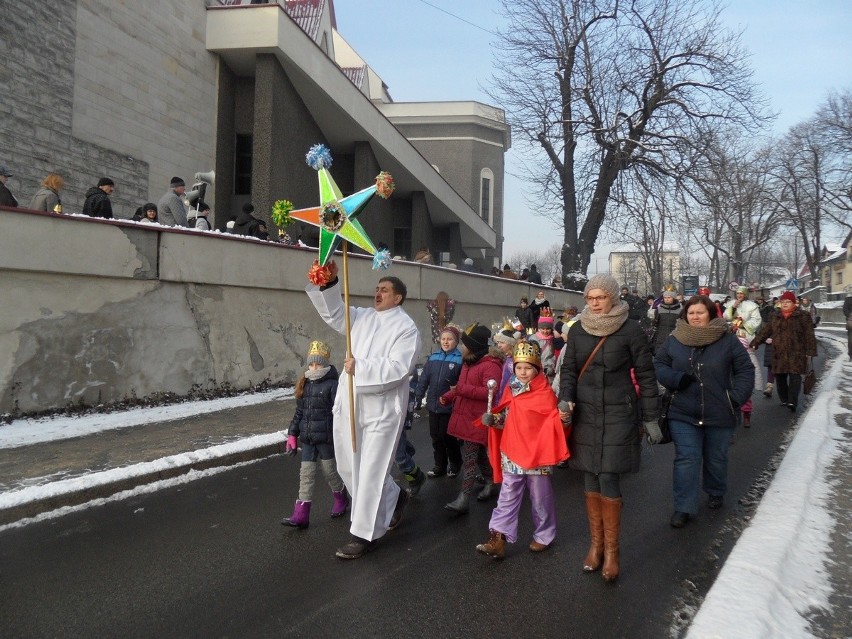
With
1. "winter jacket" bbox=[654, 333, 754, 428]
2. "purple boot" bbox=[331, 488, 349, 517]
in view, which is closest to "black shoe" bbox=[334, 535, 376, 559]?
"purple boot" bbox=[331, 488, 349, 517]

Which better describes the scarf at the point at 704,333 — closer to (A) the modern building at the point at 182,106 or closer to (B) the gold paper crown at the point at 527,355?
(B) the gold paper crown at the point at 527,355

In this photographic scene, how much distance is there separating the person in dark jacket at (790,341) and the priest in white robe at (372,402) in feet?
24.6

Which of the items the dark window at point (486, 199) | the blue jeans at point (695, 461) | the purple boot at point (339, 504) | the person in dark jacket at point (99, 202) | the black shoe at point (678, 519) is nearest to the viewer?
the black shoe at point (678, 519)

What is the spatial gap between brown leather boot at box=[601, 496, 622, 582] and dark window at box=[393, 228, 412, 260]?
2542 centimetres

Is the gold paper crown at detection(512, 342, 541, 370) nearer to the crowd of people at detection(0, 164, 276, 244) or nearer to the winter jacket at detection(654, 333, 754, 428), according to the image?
the winter jacket at detection(654, 333, 754, 428)

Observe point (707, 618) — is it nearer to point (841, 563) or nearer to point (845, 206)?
point (841, 563)

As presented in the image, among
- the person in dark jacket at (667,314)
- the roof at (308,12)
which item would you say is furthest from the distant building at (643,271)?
the roof at (308,12)

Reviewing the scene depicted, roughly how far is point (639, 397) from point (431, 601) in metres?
1.88

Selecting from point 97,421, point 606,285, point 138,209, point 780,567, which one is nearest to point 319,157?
point 606,285

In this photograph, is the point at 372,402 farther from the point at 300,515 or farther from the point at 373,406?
the point at 300,515

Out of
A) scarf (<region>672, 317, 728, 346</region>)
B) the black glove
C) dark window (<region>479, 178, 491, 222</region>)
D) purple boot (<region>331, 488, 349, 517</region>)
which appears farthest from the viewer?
dark window (<region>479, 178, 491, 222</region>)

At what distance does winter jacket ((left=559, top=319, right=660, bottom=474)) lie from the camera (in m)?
4.07

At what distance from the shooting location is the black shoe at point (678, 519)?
4.96 meters

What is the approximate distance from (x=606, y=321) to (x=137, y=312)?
7405mm
